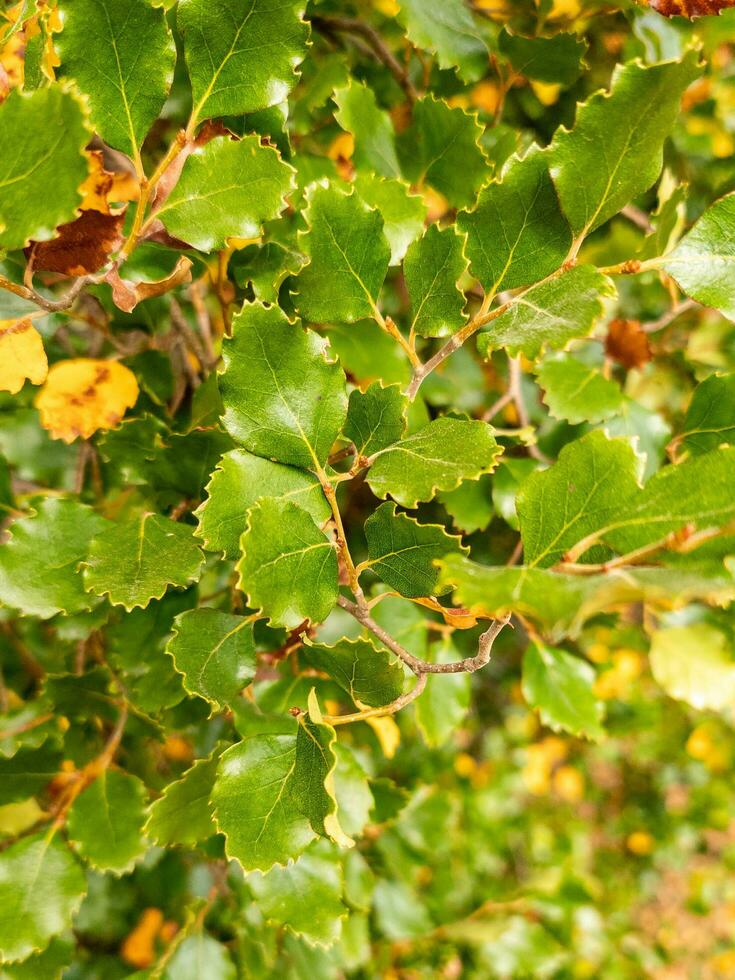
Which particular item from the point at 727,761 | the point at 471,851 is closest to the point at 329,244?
the point at 471,851

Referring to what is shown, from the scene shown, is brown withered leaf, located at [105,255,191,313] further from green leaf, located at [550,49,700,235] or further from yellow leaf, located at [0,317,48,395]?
green leaf, located at [550,49,700,235]

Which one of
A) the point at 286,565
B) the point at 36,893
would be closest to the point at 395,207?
the point at 286,565

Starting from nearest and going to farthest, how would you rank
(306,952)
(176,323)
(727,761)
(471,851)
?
(176,323), (306,952), (471,851), (727,761)

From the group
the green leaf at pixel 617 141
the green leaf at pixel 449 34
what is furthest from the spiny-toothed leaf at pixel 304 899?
the green leaf at pixel 449 34

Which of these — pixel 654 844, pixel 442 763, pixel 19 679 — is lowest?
pixel 654 844

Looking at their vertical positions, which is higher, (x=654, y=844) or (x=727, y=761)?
(x=727, y=761)

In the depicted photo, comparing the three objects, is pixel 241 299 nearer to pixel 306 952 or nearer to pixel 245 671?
pixel 245 671

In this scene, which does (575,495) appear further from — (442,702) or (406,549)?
(442,702)
